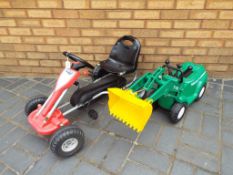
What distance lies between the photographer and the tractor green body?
222cm

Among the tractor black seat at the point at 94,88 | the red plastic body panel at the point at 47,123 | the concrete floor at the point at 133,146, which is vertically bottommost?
the concrete floor at the point at 133,146

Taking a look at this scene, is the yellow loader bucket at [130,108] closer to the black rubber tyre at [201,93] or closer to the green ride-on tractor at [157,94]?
the green ride-on tractor at [157,94]

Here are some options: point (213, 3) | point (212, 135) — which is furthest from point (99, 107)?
point (213, 3)

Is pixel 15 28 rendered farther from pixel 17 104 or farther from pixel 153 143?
pixel 153 143

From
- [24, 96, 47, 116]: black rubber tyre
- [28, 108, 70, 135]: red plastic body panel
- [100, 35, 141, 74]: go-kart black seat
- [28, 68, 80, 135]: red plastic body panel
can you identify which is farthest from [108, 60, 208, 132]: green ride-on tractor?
[24, 96, 47, 116]: black rubber tyre

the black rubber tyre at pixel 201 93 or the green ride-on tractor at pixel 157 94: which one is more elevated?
the green ride-on tractor at pixel 157 94

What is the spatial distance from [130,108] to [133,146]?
39 centimetres

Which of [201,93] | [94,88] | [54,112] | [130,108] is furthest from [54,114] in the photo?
[201,93]

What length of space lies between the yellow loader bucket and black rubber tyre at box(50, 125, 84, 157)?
44 centimetres

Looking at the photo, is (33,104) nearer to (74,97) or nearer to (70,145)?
(74,97)

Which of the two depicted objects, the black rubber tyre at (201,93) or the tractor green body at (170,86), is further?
the black rubber tyre at (201,93)

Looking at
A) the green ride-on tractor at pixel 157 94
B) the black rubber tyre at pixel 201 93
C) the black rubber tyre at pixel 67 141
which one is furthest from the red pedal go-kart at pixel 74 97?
the black rubber tyre at pixel 201 93

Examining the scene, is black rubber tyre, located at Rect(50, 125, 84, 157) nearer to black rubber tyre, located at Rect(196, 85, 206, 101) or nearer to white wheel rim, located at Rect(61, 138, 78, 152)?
white wheel rim, located at Rect(61, 138, 78, 152)

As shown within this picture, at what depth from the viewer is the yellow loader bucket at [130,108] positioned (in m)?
1.96
